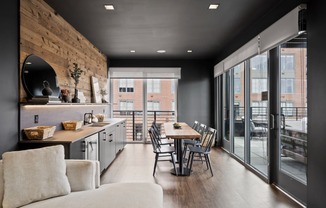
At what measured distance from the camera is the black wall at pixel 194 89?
8.23 metres

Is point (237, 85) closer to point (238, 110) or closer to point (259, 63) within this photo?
point (238, 110)

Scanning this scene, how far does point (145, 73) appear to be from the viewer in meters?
8.27

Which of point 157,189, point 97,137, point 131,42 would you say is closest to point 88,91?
point 131,42

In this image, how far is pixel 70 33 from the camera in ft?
15.4

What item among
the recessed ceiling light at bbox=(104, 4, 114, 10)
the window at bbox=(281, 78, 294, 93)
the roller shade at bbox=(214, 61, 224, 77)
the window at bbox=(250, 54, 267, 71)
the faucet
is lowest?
the faucet

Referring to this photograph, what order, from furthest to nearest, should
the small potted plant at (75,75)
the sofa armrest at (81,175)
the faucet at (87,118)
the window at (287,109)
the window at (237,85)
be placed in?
the window at (237,85) < the faucet at (87,118) < the small potted plant at (75,75) < the window at (287,109) < the sofa armrest at (81,175)

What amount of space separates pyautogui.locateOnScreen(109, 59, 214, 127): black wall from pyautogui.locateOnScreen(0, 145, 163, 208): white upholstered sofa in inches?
228

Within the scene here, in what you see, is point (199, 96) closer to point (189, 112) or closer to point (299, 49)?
point (189, 112)

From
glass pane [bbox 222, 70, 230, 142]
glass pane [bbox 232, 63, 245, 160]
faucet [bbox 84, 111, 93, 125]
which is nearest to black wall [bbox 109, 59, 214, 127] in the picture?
glass pane [bbox 222, 70, 230, 142]

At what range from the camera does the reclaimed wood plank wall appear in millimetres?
3162

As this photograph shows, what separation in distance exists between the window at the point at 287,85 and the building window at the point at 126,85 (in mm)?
5413

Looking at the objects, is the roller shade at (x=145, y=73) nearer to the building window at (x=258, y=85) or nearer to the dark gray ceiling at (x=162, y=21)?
the dark gray ceiling at (x=162, y=21)

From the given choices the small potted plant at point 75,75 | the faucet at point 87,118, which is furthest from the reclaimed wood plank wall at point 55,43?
the faucet at point 87,118

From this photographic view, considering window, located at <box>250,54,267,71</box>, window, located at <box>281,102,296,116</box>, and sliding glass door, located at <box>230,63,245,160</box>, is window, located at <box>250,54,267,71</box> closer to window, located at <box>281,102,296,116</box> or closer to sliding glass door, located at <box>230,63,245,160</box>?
sliding glass door, located at <box>230,63,245,160</box>
